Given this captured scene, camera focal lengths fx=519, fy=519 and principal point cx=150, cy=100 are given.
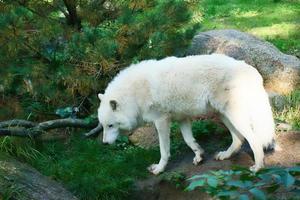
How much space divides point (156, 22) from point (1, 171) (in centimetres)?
326

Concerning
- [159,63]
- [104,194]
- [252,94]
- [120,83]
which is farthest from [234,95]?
[104,194]

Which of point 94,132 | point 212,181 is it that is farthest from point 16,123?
point 212,181

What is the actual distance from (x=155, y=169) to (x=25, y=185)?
5.95 ft

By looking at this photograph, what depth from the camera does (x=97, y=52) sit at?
279 inches

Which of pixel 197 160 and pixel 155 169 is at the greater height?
pixel 197 160

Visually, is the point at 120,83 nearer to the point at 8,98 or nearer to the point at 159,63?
the point at 159,63

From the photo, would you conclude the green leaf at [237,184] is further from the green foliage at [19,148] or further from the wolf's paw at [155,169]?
the green foliage at [19,148]

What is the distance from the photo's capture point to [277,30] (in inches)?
504

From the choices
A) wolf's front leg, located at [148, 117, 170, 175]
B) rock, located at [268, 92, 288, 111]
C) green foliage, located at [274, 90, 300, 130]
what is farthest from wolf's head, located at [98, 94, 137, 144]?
rock, located at [268, 92, 288, 111]

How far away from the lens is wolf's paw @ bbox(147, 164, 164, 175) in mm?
6398

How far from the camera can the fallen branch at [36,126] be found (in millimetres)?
7066

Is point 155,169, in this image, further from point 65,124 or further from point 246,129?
point 65,124

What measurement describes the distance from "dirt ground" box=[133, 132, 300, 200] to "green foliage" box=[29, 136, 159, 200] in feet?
0.75

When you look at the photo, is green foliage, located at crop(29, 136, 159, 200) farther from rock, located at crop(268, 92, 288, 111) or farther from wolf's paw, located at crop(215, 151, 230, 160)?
rock, located at crop(268, 92, 288, 111)
